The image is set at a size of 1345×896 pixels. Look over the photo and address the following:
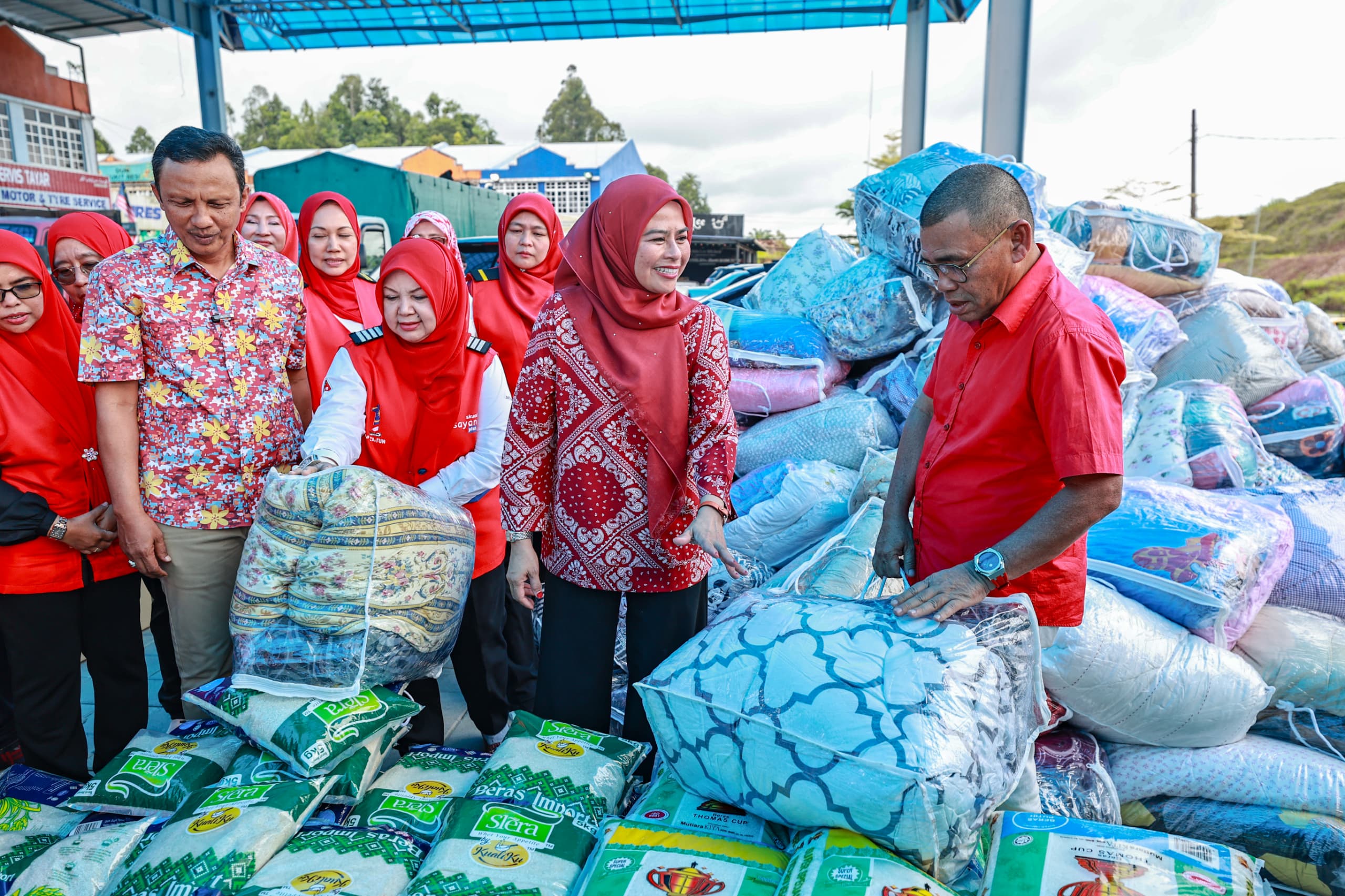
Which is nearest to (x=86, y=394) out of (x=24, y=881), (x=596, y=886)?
(x=24, y=881)

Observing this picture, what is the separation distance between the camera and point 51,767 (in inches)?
87.4

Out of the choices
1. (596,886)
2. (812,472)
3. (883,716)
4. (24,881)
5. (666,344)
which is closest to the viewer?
(883,716)

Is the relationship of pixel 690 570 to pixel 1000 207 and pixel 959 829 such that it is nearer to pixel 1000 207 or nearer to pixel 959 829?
pixel 959 829

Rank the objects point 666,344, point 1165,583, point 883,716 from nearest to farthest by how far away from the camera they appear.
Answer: point 883,716 → point 666,344 → point 1165,583

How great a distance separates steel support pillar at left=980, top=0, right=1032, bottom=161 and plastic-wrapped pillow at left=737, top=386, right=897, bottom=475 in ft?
12.0

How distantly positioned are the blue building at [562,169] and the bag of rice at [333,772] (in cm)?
2360

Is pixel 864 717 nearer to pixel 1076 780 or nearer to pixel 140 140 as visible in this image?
pixel 1076 780

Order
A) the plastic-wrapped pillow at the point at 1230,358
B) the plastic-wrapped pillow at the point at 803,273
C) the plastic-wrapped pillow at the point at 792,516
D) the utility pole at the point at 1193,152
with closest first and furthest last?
the plastic-wrapped pillow at the point at 792,516 < the plastic-wrapped pillow at the point at 1230,358 < the plastic-wrapped pillow at the point at 803,273 < the utility pole at the point at 1193,152

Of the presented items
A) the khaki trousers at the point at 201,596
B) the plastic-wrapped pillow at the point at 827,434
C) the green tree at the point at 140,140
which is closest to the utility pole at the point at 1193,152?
the plastic-wrapped pillow at the point at 827,434

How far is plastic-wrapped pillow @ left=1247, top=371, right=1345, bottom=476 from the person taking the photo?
3.41 metres

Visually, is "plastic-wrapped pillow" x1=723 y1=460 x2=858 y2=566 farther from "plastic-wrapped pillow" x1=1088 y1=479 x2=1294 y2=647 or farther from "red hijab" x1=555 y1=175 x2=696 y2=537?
"red hijab" x1=555 y1=175 x2=696 y2=537

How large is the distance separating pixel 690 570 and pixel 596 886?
706 millimetres

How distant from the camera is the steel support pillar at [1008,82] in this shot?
604 centimetres

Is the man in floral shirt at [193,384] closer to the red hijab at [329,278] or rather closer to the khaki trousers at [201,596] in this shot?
the khaki trousers at [201,596]
